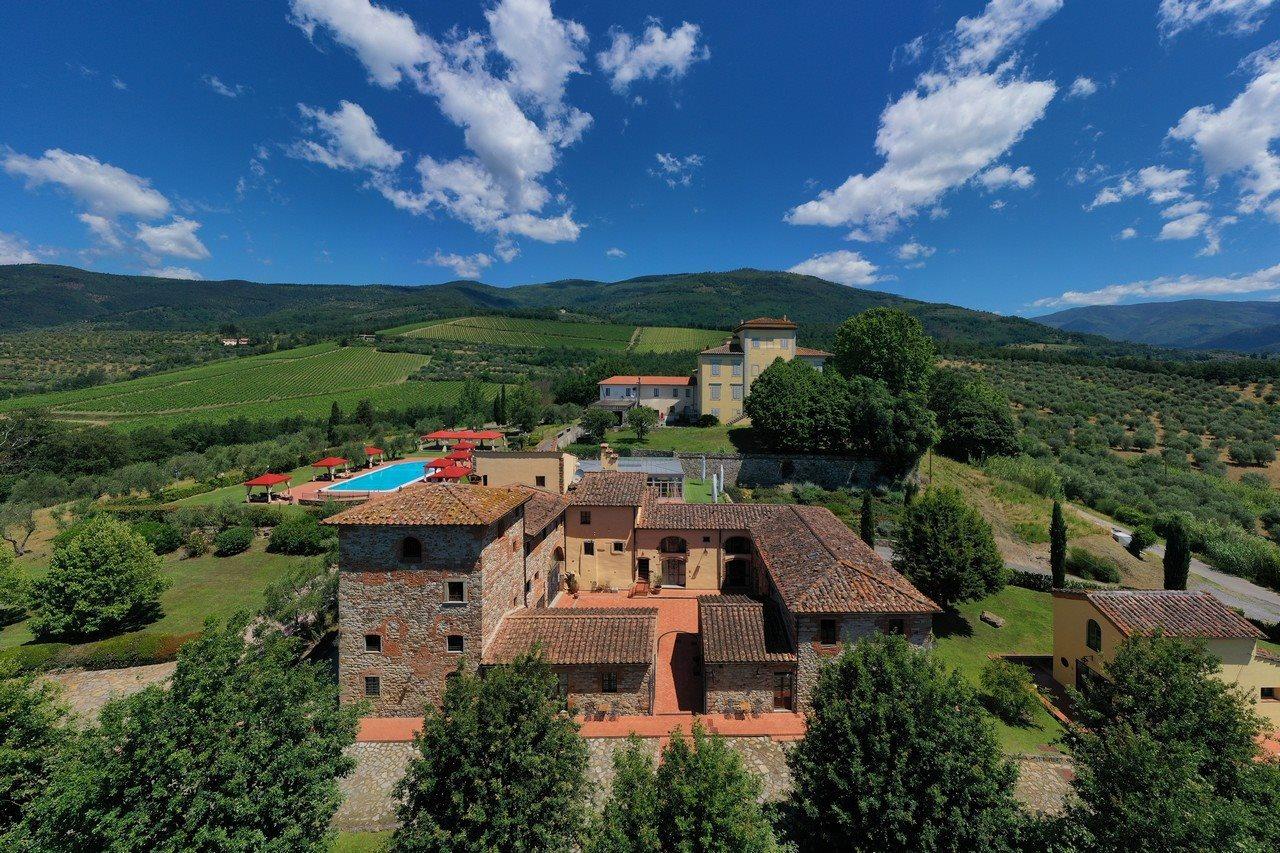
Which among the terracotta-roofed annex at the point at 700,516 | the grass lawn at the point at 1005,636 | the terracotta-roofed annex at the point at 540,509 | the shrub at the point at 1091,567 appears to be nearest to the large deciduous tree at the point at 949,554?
the grass lawn at the point at 1005,636

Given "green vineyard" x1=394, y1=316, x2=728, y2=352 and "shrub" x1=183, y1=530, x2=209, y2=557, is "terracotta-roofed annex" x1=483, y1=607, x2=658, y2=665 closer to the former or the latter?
"shrub" x1=183, y1=530, x2=209, y2=557

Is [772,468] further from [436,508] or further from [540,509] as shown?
[436,508]

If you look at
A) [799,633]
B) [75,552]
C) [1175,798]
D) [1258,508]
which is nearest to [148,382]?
[75,552]

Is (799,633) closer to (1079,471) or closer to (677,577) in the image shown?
(677,577)

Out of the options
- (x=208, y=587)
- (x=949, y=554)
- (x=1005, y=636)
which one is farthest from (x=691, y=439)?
(x=208, y=587)

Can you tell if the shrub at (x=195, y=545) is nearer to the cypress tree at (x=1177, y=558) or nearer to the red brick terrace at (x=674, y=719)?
the red brick terrace at (x=674, y=719)
